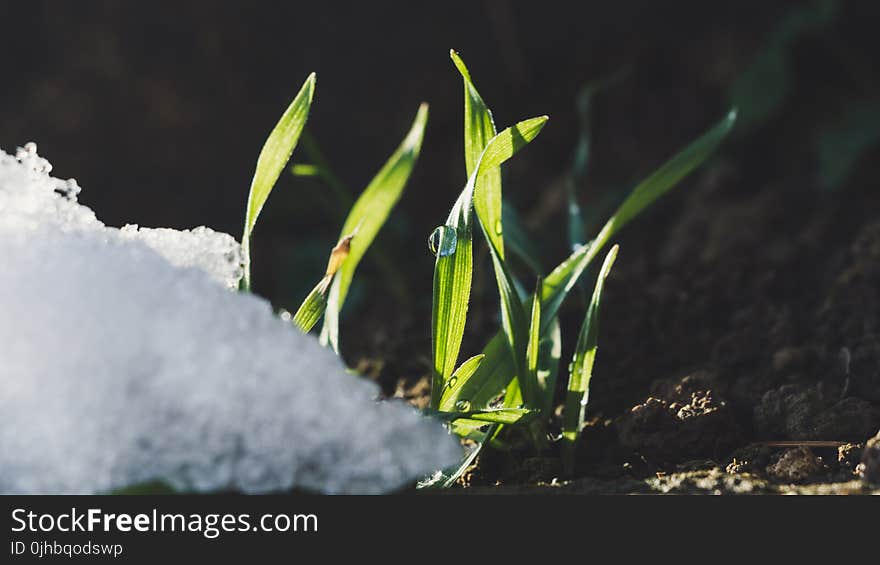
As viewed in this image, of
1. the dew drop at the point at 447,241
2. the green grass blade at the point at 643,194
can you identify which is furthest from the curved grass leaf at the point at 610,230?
the dew drop at the point at 447,241

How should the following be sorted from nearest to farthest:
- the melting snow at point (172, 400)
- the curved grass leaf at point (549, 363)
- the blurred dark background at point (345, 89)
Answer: the melting snow at point (172, 400) → the curved grass leaf at point (549, 363) → the blurred dark background at point (345, 89)

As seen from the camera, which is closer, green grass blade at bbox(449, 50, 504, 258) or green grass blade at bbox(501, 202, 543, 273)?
green grass blade at bbox(449, 50, 504, 258)

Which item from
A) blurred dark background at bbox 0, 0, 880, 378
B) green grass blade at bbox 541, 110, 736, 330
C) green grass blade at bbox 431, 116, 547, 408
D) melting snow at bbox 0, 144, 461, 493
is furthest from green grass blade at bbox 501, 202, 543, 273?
blurred dark background at bbox 0, 0, 880, 378

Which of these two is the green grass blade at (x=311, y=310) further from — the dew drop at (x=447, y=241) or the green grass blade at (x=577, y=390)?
the green grass blade at (x=577, y=390)

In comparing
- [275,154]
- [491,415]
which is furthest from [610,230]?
[275,154]

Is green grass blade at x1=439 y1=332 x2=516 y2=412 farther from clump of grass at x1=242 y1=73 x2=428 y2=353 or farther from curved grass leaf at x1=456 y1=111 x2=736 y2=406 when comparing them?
clump of grass at x1=242 y1=73 x2=428 y2=353

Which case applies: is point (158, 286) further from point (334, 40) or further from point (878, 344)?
point (334, 40)
